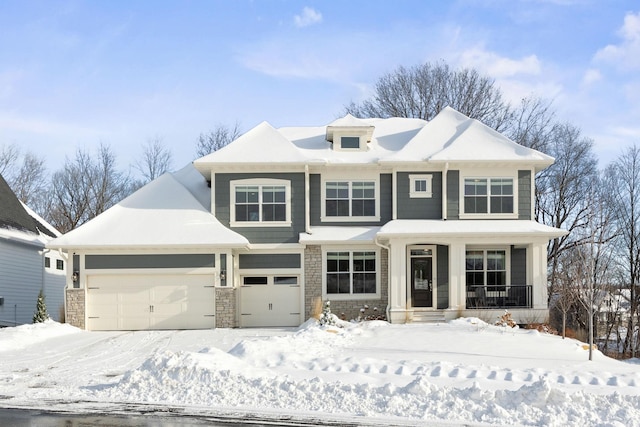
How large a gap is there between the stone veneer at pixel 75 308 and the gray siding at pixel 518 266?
15.0 m

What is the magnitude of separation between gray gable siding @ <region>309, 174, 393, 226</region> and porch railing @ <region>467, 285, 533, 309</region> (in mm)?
4078

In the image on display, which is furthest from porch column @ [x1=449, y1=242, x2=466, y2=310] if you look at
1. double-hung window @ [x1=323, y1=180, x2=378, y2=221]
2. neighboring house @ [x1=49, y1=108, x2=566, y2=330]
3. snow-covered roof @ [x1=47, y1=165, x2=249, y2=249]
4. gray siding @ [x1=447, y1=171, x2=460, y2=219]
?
snow-covered roof @ [x1=47, y1=165, x2=249, y2=249]

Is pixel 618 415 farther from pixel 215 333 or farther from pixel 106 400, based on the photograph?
pixel 215 333

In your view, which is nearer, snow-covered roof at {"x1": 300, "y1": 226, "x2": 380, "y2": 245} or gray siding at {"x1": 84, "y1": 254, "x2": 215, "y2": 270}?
gray siding at {"x1": 84, "y1": 254, "x2": 215, "y2": 270}

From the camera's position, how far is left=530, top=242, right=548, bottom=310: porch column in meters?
23.8

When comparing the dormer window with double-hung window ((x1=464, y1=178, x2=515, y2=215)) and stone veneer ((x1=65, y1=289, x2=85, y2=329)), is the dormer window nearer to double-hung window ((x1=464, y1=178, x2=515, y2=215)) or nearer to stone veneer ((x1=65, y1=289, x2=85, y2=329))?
double-hung window ((x1=464, y1=178, x2=515, y2=215))

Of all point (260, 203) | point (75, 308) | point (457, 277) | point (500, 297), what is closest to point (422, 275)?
point (457, 277)

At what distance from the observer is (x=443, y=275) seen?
81.6ft

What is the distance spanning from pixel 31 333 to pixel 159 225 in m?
5.62

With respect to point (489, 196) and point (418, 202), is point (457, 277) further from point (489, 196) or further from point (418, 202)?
point (489, 196)

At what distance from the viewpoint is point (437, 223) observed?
24.5m

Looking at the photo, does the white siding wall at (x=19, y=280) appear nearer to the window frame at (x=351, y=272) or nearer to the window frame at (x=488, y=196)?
→ the window frame at (x=351, y=272)

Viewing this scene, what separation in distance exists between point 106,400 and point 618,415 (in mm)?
7844

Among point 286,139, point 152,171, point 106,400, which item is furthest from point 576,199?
point 106,400
